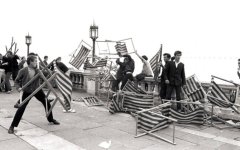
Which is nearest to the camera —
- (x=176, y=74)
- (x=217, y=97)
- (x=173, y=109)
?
(x=217, y=97)

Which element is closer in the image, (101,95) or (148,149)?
(148,149)

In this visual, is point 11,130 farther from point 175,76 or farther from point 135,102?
point 175,76

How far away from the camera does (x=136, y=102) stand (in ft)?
29.3

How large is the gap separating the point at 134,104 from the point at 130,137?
2.45 metres

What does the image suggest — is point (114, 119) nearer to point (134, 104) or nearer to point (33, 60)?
point (134, 104)

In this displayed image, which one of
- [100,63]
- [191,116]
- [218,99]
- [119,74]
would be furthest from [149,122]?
[100,63]

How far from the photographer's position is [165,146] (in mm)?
6000

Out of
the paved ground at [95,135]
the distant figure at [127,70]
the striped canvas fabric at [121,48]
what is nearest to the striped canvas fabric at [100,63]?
the striped canvas fabric at [121,48]

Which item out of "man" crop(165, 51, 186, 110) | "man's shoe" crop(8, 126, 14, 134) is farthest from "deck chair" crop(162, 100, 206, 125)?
"man's shoe" crop(8, 126, 14, 134)

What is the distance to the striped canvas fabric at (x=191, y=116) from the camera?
7750 mm

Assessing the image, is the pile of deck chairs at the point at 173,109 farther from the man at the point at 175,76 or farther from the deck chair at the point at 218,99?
the man at the point at 175,76

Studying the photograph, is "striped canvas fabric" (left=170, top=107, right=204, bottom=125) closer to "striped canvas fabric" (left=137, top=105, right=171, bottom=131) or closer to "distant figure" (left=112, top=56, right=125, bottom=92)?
"striped canvas fabric" (left=137, top=105, right=171, bottom=131)

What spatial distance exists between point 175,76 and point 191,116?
1477 mm

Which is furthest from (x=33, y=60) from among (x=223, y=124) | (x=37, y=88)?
(x=223, y=124)
